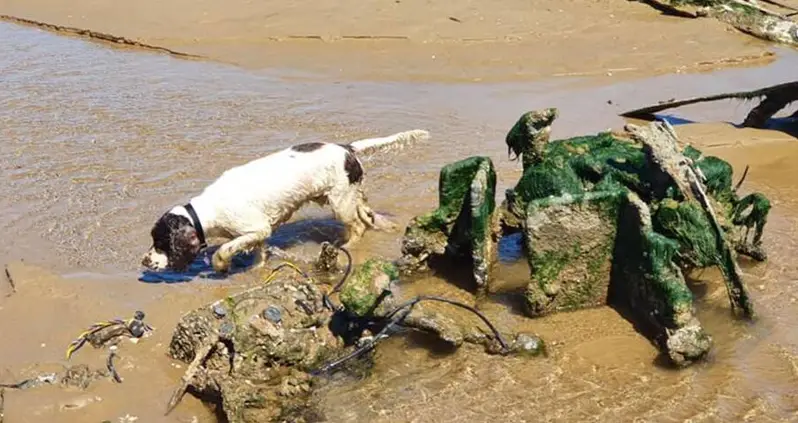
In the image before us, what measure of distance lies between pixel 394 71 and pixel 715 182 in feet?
21.8

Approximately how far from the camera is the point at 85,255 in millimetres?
6434

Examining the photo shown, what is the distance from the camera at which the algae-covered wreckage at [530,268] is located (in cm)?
473

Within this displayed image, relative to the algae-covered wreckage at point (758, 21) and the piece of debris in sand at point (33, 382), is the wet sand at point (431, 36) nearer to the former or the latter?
the algae-covered wreckage at point (758, 21)

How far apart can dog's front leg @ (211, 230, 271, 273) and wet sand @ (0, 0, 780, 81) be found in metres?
5.58

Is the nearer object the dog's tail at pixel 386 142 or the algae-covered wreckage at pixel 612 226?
the algae-covered wreckage at pixel 612 226

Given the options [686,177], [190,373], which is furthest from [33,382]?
[686,177]

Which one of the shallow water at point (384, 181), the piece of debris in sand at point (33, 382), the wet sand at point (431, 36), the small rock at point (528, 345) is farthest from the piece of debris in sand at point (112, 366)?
the wet sand at point (431, 36)

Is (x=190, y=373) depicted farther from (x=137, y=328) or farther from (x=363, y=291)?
(x=363, y=291)

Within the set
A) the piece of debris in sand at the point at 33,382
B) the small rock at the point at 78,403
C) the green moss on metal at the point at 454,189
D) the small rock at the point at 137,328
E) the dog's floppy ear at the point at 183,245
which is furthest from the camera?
the dog's floppy ear at the point at 183,245

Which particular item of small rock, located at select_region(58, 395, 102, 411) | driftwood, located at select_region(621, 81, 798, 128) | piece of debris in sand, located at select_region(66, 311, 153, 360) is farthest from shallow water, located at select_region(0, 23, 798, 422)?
driftwood, located at select_region(621, 81, 798, 128)

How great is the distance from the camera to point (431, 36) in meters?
13.2

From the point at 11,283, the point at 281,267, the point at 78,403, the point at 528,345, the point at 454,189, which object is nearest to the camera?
the point at 78,403

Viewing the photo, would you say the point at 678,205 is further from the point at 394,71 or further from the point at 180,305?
the point at 394,71

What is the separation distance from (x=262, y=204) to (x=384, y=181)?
171 cm
